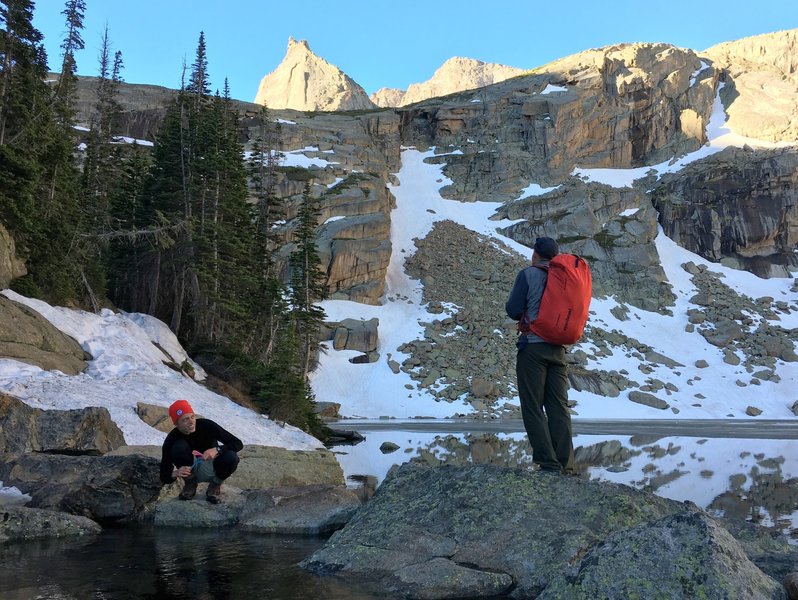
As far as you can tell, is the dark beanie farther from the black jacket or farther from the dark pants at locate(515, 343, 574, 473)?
the black jacket

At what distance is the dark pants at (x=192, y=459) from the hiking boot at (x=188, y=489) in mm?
345

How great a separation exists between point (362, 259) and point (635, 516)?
62714mm

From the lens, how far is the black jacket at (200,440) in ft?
29.9

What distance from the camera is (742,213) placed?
86.6 meters

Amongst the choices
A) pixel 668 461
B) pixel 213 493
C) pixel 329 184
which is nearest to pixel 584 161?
pixel 329 184

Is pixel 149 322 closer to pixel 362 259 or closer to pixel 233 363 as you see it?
pixel 233 363

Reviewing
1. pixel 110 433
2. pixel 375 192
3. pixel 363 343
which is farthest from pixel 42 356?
pixel 375 192

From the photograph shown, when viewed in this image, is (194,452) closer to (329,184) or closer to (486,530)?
(486,530)

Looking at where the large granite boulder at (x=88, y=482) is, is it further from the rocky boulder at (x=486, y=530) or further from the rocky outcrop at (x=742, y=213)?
the rocky outcrop at (x=742, y=213)

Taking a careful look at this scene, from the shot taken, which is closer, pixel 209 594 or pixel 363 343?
pixel 209 594

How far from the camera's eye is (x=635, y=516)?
6172 millimetres

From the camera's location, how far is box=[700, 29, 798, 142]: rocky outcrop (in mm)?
104125

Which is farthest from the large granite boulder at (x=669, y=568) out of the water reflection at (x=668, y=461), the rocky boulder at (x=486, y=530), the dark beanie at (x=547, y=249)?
the water reflection at (x=668, y=461)

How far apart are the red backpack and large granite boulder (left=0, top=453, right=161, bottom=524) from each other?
6.86 m
